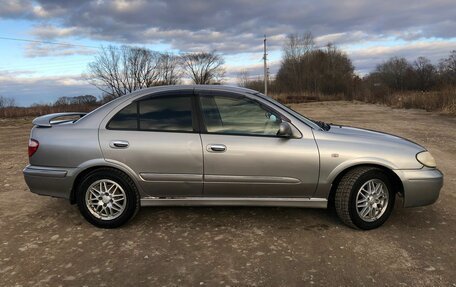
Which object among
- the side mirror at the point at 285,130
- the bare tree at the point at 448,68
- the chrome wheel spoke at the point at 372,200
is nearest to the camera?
the side mirror at the point at 285,130

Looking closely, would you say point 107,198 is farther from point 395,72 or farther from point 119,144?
point 395,72

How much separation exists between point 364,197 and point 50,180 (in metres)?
3.45

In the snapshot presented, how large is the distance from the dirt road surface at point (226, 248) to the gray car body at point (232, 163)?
0.36m

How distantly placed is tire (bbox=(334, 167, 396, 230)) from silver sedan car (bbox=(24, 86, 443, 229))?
0.04ft

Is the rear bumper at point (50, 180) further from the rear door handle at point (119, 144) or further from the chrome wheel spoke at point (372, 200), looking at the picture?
the chrome wheel spoke at point (372, 200)

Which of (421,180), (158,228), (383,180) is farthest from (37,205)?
(421,180)

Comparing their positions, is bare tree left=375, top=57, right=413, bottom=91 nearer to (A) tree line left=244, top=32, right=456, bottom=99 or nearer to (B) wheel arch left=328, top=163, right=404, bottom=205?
(A) tree line left=244, top=32, right=456, bottom=99

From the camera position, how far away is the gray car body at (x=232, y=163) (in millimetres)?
4504

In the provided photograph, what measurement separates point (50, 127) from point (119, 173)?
38.6 inches

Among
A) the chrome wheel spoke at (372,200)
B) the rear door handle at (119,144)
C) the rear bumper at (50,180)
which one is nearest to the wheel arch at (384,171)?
the chrome wheel spoke at (372,200)

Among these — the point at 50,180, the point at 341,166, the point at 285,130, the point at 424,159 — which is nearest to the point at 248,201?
the point at 285,130

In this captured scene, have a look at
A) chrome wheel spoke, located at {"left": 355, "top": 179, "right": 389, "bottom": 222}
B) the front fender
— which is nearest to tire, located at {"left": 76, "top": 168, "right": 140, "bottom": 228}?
the front fender

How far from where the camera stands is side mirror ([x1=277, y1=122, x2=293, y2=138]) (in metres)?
4.46

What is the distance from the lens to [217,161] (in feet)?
14.9
